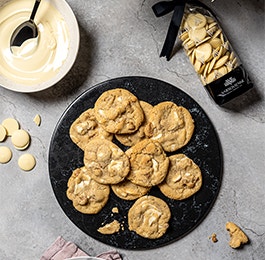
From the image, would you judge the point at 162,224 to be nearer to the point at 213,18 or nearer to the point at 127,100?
the point at 127,100

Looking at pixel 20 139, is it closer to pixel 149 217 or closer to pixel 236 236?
pixel 149 217

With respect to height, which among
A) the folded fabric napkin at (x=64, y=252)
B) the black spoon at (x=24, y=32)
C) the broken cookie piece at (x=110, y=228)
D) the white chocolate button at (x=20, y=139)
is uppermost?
the black spoon at (x=24, y=32)

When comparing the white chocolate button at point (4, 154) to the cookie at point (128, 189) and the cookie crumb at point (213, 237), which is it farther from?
the cookie crumb at point (213, 237)

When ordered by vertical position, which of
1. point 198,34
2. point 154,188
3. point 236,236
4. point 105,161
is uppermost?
point 198,34

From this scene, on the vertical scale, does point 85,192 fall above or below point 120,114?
below

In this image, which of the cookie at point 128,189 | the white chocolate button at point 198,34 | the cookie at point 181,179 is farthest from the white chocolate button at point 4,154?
the white chocolate button at point 198,34

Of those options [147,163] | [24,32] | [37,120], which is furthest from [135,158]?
[24,32]
